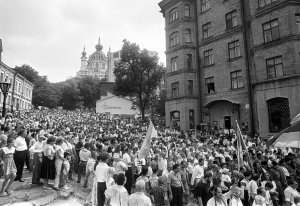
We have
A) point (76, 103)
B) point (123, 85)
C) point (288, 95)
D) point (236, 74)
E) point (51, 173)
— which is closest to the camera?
point (51, 173)

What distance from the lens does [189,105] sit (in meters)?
27.7

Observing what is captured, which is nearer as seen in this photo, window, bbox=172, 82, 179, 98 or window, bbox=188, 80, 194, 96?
window, bbox=188, 80, 194, 96

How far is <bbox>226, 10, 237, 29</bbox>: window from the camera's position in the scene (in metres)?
25.4

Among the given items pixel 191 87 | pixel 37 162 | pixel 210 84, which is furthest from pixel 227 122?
pixel 37 162

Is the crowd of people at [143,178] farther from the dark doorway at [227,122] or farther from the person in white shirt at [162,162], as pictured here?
the dark doorway at [227,122]

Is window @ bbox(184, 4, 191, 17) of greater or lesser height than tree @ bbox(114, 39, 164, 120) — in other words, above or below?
above

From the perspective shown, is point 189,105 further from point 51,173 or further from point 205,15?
point 51,173

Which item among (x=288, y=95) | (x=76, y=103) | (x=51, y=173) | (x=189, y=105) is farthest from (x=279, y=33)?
(x=76, y=103)

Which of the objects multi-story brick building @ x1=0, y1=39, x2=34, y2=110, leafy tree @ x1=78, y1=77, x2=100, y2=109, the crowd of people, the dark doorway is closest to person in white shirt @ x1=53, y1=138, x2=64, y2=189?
the crowd of people

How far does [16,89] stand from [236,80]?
48.1 metres

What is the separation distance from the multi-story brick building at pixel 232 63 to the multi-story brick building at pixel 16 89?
105ft

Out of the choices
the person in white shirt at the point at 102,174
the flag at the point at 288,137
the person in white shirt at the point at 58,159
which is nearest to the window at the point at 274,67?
the flag at the point at 288,137

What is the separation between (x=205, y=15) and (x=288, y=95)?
14182 mm

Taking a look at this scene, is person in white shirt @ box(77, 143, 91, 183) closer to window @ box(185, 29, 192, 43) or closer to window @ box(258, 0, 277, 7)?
window @ box(258, 0, 277, 7)
